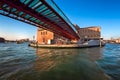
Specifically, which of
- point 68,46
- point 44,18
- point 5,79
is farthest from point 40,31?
point 5,79

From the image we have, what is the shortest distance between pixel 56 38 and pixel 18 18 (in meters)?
41.5

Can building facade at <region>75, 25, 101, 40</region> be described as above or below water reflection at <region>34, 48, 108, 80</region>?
above

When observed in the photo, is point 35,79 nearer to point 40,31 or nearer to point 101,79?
point 101,79

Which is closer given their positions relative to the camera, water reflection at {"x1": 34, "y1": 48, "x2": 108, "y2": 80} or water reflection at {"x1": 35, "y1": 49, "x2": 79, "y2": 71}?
water reflection at {"x1": 34, "y1": 48, "x2": 108, "y2": 80}

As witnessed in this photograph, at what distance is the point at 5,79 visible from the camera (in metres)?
6.53

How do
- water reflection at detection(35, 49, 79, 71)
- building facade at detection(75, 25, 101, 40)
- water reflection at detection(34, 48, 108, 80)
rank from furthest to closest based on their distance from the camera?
building facade at detection(75, 25, 101, 40) < water reflection at detection(35, 49, 79, 71) < water reflection at detection(34, 48, 108, 80)

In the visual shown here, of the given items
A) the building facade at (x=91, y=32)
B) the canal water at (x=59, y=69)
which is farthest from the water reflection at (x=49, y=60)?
the building facade at (x=91, y=32)

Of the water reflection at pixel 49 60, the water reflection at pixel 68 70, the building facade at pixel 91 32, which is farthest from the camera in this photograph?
the building facade at pixel 91 32

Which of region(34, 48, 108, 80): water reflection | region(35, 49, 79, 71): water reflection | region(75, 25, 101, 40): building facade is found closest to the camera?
region(34, 48, 108, 80): water reflection

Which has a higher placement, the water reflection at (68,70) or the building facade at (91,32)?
the building facade at (91,32)

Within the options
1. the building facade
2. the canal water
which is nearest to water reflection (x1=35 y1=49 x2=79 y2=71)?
the canal water

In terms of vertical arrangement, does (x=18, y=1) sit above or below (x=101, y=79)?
above

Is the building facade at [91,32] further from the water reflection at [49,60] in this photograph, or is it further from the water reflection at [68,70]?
the water reflection at [68,70]

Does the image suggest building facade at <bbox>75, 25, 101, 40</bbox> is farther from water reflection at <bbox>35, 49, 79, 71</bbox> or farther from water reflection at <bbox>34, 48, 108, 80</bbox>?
water reflection at <bbox>34, 48, 108, 80</bbox>
